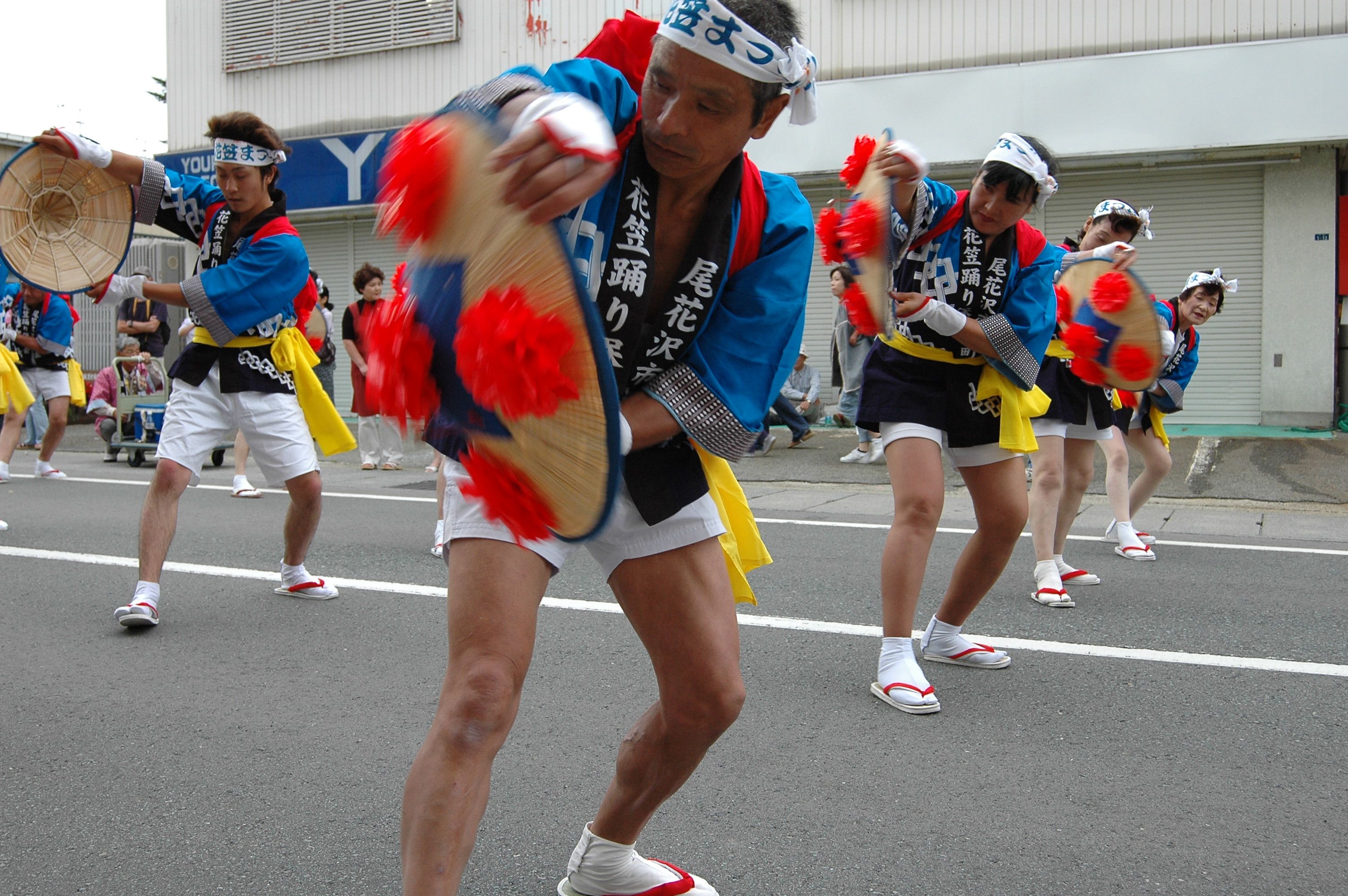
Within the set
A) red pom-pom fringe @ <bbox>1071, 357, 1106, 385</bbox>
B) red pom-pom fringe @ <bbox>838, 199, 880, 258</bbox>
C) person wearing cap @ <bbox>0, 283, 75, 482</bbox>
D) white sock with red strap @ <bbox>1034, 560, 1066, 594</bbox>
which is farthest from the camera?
person wearing cap @ <bbox>0, 283, 75, 482</bbox>

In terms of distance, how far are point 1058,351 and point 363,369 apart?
327 centimetres

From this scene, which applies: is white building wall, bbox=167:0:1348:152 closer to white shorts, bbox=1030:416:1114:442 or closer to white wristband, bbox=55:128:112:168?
white wristband, bbox=55:128:112:168

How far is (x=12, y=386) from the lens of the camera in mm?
8945

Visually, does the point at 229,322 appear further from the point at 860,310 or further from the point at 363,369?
the point at 860,310

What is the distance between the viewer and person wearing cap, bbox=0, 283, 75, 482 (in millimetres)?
9398

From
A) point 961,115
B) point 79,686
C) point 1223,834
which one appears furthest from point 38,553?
point 961,115

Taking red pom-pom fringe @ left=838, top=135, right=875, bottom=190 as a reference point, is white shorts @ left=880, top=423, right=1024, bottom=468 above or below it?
below

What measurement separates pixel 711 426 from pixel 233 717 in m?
2.34

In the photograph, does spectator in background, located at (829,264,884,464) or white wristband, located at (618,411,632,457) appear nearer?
white wristband, located at (618,411,632,457)

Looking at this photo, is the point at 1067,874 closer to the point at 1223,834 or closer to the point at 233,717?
the point at 1223,834

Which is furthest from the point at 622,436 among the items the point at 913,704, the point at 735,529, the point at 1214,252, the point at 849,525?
the point at 1214,252

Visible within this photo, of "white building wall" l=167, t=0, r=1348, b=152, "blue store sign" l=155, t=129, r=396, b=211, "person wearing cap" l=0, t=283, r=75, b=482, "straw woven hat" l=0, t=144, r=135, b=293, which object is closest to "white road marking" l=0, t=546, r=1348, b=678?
"straw woven hat" l=0, t=144, r=135, b=293

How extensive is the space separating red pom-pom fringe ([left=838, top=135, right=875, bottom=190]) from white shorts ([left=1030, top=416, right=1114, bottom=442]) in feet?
7.39

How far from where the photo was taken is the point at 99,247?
4.81m
